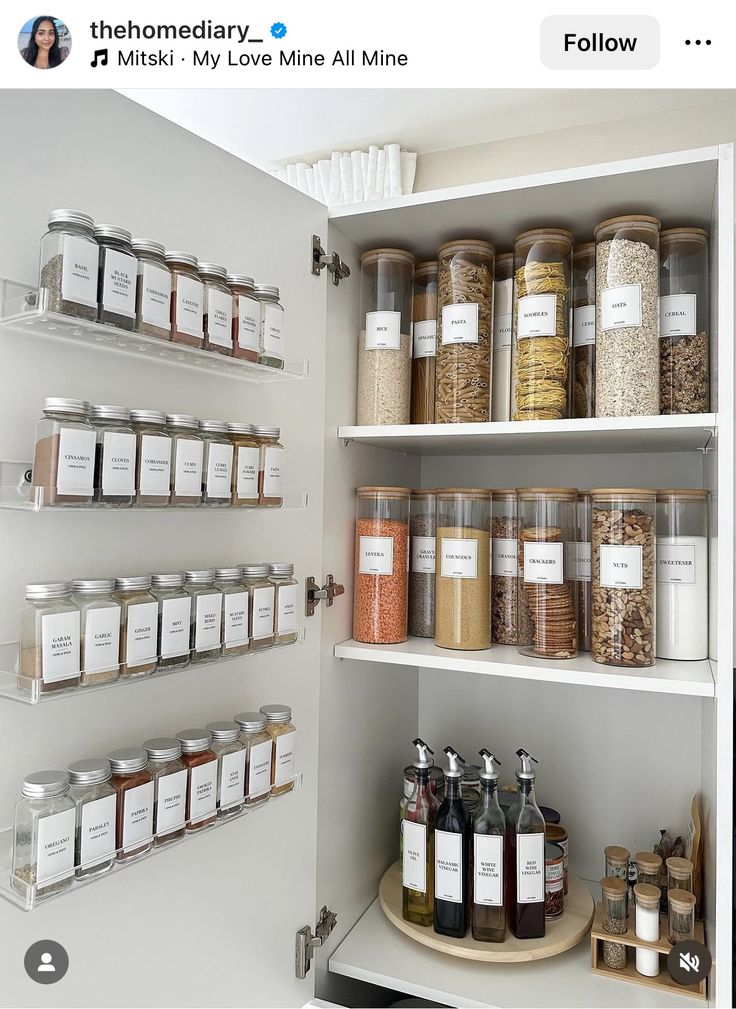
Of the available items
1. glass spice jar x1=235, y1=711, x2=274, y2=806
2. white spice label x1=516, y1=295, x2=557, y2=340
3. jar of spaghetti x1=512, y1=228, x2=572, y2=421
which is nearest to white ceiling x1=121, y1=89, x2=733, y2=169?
jar of spaghetti x1=512, y1=228, x2=572, y2=421

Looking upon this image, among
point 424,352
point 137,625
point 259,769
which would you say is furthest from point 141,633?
point 424,352

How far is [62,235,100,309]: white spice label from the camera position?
2.74 feet

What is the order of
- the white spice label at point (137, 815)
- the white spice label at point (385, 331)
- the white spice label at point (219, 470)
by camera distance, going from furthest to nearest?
→ the white spice label at point (385, 331) < the white spice label at point (219, 470) < the white spice label at point (137, 815)

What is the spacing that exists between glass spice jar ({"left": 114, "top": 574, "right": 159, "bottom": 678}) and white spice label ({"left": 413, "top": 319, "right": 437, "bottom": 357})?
2.65 feet

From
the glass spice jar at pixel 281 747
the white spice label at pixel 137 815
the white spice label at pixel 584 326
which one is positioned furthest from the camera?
the white spice label at pixel 584 326

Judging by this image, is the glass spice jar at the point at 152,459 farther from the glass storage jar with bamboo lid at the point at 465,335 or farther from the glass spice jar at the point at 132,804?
the glass storage jar with bamboo lid at the point at 465,335

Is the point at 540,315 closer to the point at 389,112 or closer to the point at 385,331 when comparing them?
the point at 385,331

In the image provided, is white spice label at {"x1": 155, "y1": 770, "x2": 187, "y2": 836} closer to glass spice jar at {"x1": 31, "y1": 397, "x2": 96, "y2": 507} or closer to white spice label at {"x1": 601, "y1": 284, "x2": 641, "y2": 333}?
glass spice jar at {"x1": 31, "y1": 397, "x2": 96, "y2": 507}

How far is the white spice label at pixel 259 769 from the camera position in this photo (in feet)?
3.59

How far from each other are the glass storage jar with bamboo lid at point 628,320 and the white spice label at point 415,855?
89 centimetres

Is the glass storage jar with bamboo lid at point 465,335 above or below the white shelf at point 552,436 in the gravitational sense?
above

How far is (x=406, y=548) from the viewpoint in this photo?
1.51m

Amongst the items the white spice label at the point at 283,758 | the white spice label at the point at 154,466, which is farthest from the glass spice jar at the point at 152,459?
the white spice label at the point at 283,758

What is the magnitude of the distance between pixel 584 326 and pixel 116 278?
884 millimetres
